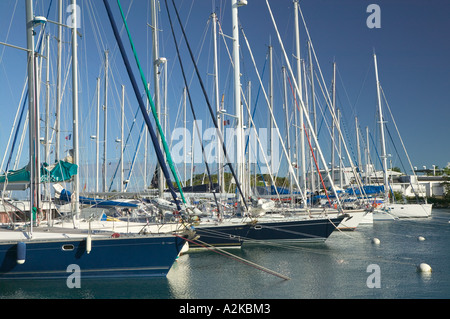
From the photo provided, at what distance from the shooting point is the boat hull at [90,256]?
1586 cm

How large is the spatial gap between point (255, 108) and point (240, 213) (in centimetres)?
1960

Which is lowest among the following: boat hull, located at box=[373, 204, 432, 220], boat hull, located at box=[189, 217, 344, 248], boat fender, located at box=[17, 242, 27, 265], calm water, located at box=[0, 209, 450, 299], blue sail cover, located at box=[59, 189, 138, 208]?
boat hull, located at box=[373, 204, 432, 220]

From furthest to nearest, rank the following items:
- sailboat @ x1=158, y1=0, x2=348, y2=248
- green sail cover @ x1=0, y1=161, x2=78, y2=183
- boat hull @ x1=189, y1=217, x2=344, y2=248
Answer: boat hull @ x1=189, y1=217, x2=344, y2=248
sailboat @ x1=158, y1=0, x2=348, y2=248
green sail cover @ x1=0, y1=161, x2=78, y2=183

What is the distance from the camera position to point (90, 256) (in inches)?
633

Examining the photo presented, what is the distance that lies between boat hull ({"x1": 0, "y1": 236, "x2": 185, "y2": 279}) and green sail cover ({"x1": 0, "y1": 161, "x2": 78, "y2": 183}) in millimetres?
2711

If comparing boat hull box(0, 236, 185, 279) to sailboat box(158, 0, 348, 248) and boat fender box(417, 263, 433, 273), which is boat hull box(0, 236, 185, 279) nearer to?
sailboat box(158, 0, 348, 248)

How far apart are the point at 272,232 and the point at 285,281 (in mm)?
9426

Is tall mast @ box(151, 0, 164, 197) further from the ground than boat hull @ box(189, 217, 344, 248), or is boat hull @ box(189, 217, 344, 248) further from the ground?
tall mast @ box(151, 0, 164, 197)

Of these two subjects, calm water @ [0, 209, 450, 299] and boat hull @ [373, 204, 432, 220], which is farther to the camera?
boat hull @ [373, 204, 432, 220]

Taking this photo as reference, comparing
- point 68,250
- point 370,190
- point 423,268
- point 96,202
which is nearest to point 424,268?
point 423,268

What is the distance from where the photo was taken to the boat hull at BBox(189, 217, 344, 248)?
80.3ft

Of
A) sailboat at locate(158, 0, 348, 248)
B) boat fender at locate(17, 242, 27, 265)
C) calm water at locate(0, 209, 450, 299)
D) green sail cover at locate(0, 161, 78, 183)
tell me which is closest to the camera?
calm water at locate(0, 209, 450, 299)

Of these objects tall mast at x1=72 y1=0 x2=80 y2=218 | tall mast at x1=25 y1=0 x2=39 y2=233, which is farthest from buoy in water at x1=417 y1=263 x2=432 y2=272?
tall mast at x1=25 y1=0 x2=39 y2=233
